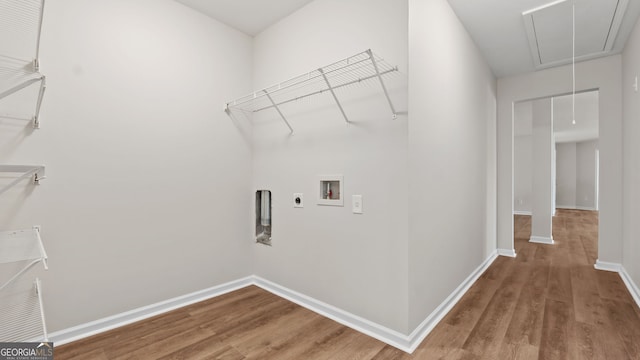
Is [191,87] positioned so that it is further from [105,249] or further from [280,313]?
[280,313]

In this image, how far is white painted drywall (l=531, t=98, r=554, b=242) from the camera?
486 centimetres

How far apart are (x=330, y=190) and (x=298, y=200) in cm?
35

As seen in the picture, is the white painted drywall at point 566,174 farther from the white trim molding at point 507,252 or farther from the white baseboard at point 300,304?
the white baseboard at point 300,304

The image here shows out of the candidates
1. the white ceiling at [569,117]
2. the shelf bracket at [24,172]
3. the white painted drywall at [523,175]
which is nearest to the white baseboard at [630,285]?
the white ceiling at [569,117]

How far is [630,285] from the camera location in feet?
9.11

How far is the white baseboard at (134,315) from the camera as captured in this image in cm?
187

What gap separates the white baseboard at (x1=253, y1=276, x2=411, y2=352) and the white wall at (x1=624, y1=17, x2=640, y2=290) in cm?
240

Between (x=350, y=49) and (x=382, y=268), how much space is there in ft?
5.13

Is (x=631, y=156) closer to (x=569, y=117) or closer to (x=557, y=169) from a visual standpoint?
(x=569, y=117)

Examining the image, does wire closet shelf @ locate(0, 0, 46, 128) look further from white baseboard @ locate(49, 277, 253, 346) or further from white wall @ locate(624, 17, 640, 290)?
white wall @ locate(624, 17, 640, 290)

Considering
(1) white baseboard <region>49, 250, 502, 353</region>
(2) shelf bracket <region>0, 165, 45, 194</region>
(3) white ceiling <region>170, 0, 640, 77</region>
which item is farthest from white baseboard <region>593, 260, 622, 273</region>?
(2) shelf bracket <region>0, 165, 45, 194</region>

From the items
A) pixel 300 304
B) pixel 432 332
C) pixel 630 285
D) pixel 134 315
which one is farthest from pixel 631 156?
pixel 134 315

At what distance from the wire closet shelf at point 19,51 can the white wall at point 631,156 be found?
4.46 meters

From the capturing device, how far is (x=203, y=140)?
2.56 metres
